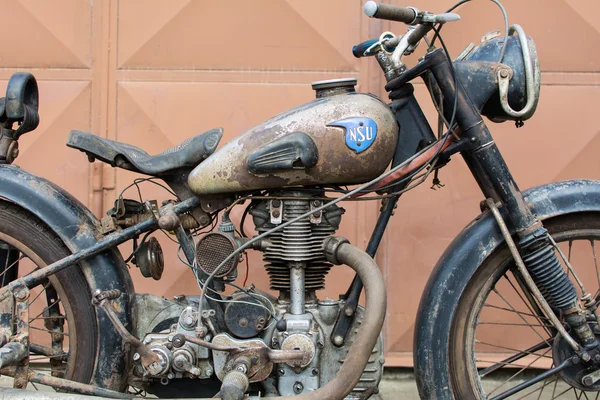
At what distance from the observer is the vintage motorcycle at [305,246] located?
6.59 feet

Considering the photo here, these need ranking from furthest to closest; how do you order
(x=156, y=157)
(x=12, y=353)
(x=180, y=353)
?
(x=156, y=157) → (x=180, y=353) → (x=12, y=353)

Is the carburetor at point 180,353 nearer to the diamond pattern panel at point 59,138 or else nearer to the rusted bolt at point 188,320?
the rusted bolt at point 188,320

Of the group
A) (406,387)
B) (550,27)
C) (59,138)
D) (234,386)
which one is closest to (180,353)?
(234,386)

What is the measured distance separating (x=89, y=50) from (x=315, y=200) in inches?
81.0

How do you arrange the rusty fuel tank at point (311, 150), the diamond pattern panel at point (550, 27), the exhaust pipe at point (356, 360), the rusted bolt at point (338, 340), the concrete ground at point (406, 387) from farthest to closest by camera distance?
the diamond pattern panel at point (550, 27)
the concrete ground at point (406, 387)
the rusted bolt at point (338, 340)
the rusty fuel tank at point (311, 150)
the exhaust pipe at point (356, 360)

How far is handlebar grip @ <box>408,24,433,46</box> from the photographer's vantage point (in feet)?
6.33

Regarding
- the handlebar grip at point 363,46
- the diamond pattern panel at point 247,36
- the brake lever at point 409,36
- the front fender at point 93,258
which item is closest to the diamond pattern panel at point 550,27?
the diamond pattern panel at point 247,36

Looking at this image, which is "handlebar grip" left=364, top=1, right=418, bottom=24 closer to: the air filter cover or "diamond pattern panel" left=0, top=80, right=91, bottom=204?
the air filter cover

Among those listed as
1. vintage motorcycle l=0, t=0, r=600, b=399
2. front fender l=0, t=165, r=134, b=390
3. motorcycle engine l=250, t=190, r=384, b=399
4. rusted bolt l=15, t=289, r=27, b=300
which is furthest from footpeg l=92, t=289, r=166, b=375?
motorcycle engine l=250, t=190, r=384, b=399

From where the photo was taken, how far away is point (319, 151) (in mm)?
2000

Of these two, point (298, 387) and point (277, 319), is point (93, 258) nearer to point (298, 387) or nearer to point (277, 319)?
point (277, 319)

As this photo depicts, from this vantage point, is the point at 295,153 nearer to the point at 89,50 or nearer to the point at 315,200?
the point at 315,200

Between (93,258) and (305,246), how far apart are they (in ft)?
2.43

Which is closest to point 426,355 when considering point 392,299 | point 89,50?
point 392,299
